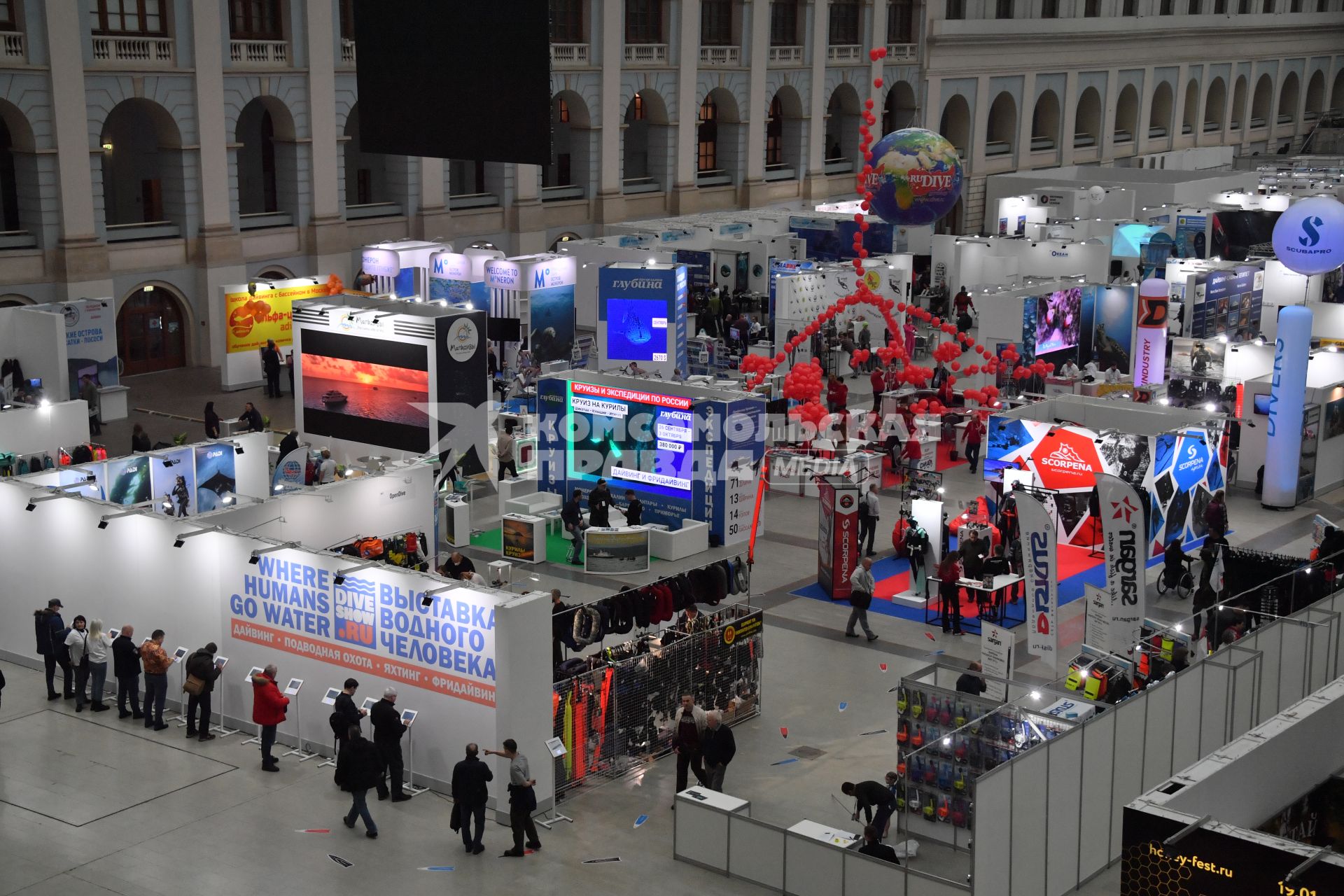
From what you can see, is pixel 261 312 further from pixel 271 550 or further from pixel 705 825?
Result: pixel 705 825

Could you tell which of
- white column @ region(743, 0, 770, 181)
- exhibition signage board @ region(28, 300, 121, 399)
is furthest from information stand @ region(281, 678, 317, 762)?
white column @ region(743, 0, 770, 181)

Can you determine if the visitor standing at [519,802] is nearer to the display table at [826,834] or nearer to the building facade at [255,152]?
the display table at [826,834]

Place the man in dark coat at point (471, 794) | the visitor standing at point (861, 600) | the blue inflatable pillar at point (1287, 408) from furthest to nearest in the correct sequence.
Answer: the blue inflatable pillar at point (1287, 408) → the visitor standing at point (861, 600) → the man in dark coat at point (471, 794)

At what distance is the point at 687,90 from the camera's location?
4597cm

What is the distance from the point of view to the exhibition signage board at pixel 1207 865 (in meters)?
7.70

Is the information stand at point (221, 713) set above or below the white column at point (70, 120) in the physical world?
below

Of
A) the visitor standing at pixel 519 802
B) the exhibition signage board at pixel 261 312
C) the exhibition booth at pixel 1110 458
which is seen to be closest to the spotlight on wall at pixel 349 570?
the visitor standing at pixel 519 802

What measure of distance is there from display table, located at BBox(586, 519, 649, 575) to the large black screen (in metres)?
9.52

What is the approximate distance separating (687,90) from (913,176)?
67.7 ft

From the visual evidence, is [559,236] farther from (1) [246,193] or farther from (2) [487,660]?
(2) [487,660]

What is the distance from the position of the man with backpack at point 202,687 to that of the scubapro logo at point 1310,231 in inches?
669

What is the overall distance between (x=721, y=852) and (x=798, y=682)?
4.34 m

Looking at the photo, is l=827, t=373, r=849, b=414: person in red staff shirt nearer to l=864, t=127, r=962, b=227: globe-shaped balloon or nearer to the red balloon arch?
the red balloon arch

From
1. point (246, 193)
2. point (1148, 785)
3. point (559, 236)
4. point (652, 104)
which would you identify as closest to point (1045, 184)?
point (652, 104)
